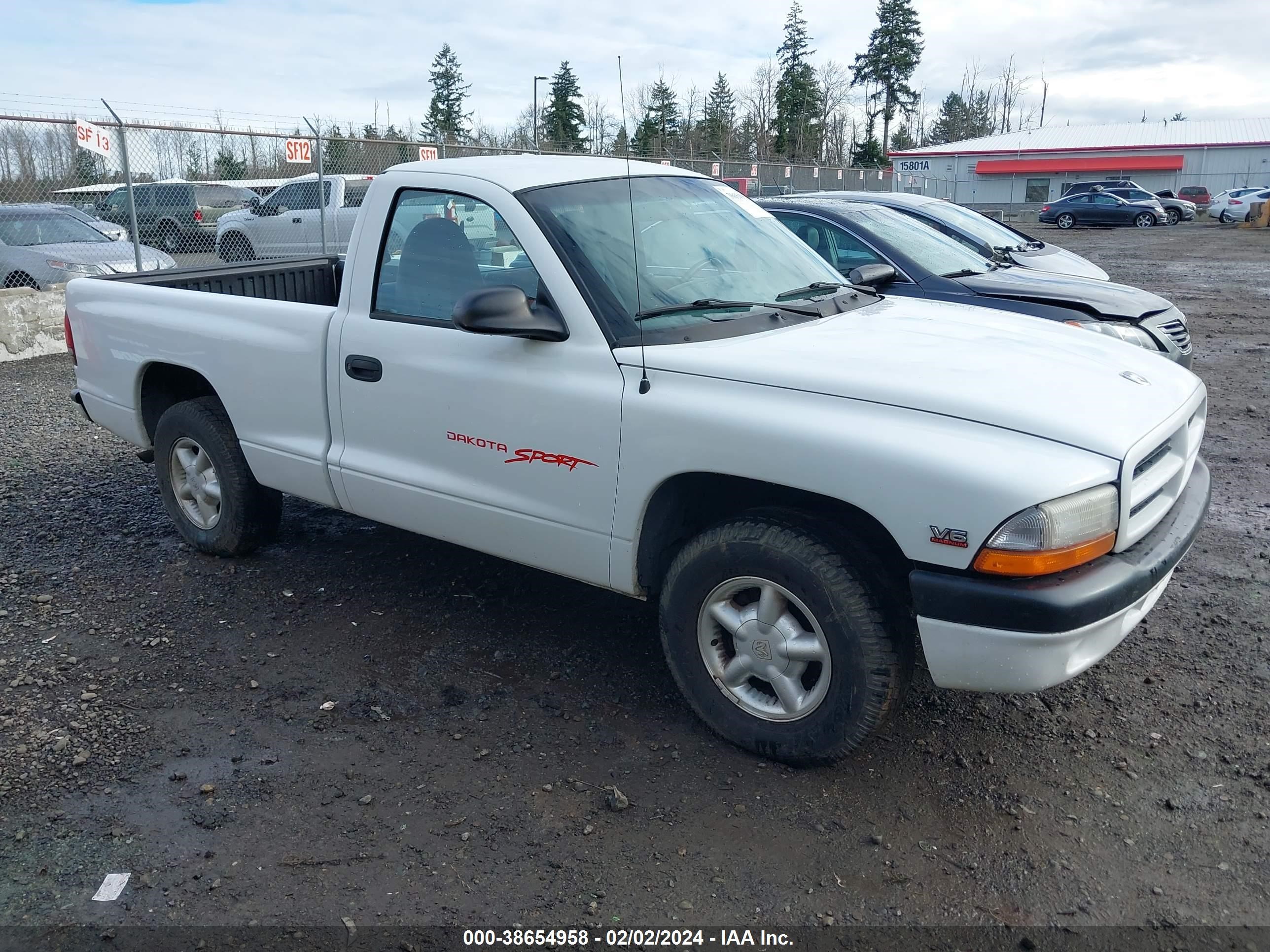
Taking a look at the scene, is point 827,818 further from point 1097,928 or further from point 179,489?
point 179,489

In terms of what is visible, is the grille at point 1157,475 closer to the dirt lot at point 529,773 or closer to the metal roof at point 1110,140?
the dirt lot at point 529,773

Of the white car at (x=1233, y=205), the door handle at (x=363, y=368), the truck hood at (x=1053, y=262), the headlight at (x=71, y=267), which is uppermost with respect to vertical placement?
the white car at (x=1233, y=205)

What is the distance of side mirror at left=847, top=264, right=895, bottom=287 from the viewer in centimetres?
509

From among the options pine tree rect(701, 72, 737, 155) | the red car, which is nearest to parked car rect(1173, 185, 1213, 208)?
the red car

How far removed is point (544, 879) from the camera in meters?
2.84

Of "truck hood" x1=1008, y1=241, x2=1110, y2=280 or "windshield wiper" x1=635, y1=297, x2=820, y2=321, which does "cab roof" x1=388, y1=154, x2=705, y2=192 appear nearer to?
"windshield wiper" x1=635, y1=297, x2=820, y2=321

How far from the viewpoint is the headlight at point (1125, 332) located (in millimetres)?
7035

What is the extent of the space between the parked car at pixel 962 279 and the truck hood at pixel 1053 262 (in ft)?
2.65

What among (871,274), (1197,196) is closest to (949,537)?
(871,274)

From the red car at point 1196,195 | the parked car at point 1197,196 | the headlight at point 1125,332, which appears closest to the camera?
the headlight at point 1125,332

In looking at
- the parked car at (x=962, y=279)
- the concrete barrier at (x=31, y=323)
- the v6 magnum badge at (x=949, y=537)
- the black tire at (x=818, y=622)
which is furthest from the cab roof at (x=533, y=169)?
the concrete barrier at (x=31, y=323)

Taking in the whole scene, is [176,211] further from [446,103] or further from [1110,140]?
→ [1110,140]

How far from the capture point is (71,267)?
1202cm

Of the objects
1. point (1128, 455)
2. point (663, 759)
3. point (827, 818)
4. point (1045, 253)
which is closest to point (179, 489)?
point (663, 759)
